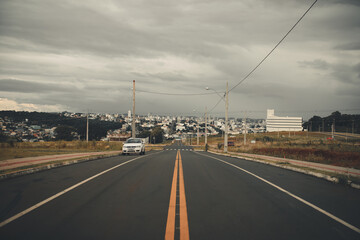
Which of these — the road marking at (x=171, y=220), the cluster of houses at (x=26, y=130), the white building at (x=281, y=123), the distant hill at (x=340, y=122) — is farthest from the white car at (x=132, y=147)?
the white building at (x=281, y=123)

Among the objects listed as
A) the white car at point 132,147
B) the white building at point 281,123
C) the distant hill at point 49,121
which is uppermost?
the white building at point 281,123

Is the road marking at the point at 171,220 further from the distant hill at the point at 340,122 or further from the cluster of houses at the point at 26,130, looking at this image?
the distant hill at the point at 340,122

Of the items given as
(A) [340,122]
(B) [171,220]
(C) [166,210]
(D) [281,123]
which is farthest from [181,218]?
(D) [281,123]

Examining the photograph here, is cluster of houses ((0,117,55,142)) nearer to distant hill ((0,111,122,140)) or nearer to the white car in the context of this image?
distant hill ((0,111,122,140))

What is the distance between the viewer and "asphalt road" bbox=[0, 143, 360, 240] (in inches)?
195

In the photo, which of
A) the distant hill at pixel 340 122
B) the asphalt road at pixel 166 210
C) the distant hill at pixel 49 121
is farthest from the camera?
the distant hill at pixel 340 122

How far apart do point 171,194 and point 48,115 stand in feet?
379

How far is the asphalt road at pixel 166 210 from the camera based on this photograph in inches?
195

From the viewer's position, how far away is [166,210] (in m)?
6.38

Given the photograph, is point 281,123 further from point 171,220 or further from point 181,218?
point 171,220

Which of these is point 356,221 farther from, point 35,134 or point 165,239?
point 35,134

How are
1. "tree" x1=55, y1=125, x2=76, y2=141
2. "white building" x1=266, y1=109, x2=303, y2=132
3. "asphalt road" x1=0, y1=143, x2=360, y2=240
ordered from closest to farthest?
"asphalt road" x1=0, y1=143, x2=360, y2=240 → "tree" x1=55, y1=125, x2=76, y2=141 → "white building" x1=266, y1=109, x2=303, y2=132

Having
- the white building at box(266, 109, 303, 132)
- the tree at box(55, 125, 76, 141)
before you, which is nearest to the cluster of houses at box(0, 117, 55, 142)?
the tree at box(55, 125, 76, 141)

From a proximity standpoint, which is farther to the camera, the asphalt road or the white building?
the white building
